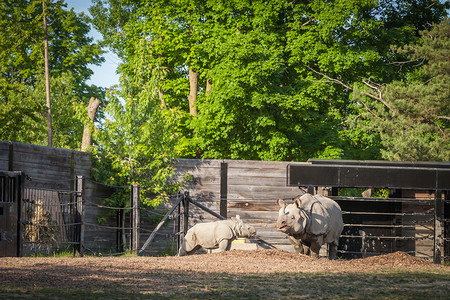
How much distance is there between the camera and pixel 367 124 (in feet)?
81.3

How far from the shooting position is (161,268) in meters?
10.3

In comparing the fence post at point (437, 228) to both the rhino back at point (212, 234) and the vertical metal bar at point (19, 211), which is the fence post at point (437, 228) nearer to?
the rhino back at point (212, 234)

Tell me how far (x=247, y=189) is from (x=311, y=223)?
4901 mm

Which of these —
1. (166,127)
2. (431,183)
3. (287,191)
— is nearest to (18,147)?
(166,127)

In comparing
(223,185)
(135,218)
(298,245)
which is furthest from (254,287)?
(223,185)

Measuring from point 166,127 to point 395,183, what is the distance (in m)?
6.67

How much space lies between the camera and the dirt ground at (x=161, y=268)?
8.16 m

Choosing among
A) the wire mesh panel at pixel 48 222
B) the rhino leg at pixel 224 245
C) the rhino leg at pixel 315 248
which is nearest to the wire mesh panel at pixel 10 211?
the wire mesh panel at pixel 48 222

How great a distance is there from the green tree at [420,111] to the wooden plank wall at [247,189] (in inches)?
236

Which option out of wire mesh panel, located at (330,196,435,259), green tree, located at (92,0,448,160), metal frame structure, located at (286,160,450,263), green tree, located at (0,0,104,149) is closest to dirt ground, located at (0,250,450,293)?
metal frame structure, located at (286,160,450,263)

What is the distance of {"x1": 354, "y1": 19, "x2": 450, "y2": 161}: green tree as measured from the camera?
2256cm

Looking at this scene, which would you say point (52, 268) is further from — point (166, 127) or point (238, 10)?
point (238, 10)

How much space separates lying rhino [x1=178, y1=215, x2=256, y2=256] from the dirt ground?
120 cm

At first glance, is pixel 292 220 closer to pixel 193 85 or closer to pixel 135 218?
pixel 135 218
